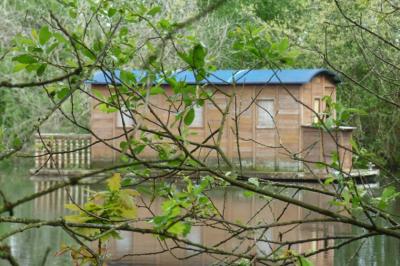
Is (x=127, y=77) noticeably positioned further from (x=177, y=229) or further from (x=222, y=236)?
(x=222, y=236)

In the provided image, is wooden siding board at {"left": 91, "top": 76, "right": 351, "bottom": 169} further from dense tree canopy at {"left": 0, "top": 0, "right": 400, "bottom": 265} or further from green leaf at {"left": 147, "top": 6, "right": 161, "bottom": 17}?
green leaf at {"left": 147, "top": 6, "right": 161, "bottom": 17}

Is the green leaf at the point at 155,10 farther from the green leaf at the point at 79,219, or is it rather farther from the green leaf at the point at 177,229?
the green leaf at the point at 177,229

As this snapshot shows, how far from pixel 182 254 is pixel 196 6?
1046 inches

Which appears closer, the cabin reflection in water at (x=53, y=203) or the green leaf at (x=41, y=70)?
the green leaf at (x=41, y=70)

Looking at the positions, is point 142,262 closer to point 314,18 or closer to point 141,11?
point 141,11

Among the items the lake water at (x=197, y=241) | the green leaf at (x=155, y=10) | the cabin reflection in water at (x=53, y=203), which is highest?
the green leaf at (x=155, y=10)

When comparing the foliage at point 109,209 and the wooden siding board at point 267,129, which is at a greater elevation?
the wooden siding board at point 267,129

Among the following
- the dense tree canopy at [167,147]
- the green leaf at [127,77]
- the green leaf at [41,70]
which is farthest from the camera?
the green leaf at [127,77]

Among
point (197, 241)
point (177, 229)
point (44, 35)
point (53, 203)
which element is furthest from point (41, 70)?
point (53, 203)

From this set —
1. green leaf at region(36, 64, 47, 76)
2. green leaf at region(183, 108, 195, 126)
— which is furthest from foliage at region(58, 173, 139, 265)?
green leaf at region(36, 64, 47, 76)

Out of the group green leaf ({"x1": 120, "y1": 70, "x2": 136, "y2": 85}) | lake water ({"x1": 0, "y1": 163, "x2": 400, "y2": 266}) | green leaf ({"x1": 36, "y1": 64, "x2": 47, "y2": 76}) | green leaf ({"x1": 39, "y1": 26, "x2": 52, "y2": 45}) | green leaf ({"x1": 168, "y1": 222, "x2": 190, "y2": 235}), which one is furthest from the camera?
lake water ({"x1": 0, "y1": 163, "x2": 400, "y2": 266})

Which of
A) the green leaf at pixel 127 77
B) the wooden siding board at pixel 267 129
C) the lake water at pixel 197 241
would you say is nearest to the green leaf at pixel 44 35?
the green leaf at pixel 127 77

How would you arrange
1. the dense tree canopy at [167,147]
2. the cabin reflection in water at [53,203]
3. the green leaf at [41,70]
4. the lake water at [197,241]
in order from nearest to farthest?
1. the dense tree canopy at [167,147]
2. the green leaf at [41,70]
3. the lake water at [197,241]
4. the cabin reflection in water at [53,203]

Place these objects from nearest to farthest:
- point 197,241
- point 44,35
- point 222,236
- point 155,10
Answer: point 44,35 < point 155,10 < point 197,241 < point 222,236
